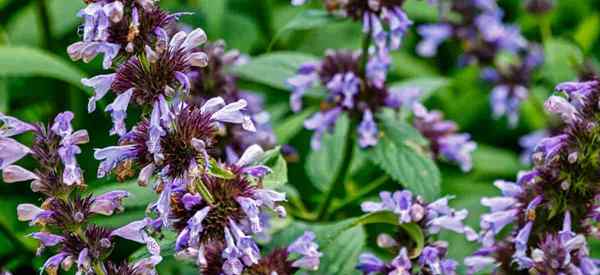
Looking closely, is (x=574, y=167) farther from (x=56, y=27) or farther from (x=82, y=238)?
(x=56, y=27)

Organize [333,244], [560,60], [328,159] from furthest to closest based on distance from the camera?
[560,60] < [328,159] < [333,244]

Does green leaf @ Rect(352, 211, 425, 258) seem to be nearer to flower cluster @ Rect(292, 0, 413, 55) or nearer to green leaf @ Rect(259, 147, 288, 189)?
green leaf @ Rect(259, 147, 288, 189)

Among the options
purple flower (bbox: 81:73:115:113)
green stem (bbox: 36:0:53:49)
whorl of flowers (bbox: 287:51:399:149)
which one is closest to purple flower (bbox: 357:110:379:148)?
whorl of flowers (bbox: 287:51:399:149)

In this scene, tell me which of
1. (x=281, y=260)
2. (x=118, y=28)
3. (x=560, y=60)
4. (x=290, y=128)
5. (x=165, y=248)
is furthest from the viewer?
(x=560, y=60)

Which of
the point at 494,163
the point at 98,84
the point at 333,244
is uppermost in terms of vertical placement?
the point at 98,84

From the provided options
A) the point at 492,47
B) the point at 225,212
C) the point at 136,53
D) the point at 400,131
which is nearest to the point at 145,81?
the point at 136,53

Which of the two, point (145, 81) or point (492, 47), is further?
point (492, 47)

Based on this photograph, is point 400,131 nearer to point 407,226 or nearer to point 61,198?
point 407,226

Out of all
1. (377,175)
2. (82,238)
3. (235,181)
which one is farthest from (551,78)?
(82,238)
